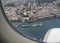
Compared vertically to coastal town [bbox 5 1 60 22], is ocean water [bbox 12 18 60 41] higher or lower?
lower

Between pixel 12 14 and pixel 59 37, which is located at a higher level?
pixel 12 14

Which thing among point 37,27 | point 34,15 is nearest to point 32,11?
point 34,15

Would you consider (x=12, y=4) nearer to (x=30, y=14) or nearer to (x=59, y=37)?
(x=30, y=14)

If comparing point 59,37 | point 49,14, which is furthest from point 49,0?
point 59,37

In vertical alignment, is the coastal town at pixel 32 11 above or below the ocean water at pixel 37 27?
above
